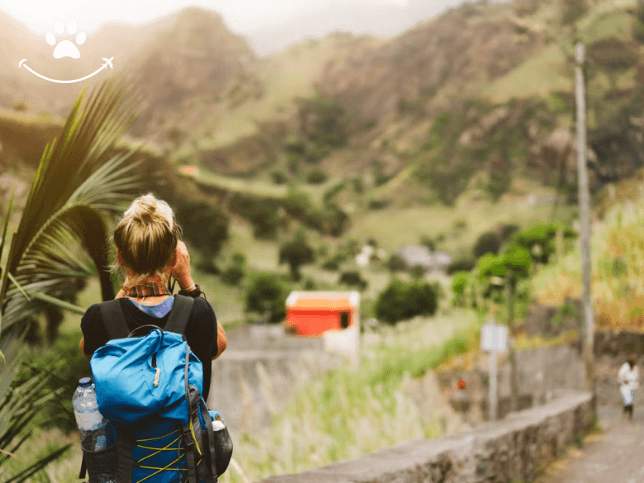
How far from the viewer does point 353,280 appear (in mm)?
95500

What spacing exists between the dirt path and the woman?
15.5 ft

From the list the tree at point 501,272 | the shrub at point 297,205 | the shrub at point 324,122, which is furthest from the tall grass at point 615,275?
the shrub at point 324,122

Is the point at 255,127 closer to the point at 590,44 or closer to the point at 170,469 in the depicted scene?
the point at 590,44

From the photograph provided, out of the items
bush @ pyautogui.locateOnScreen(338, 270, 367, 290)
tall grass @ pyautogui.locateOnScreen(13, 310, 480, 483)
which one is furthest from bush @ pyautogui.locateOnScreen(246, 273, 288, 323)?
tall grass @ pyautogui.locateOnScreen(13, 310, 480, 483)

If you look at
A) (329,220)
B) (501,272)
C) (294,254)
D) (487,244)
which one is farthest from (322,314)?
(329,220)

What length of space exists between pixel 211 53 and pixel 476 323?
162 metres

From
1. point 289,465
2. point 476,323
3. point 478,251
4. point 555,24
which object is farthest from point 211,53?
point 289,465

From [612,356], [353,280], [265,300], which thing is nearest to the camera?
[612,356]

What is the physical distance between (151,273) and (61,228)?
172 cm

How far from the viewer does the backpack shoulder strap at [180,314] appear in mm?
1774

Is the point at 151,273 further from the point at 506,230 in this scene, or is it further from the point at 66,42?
the point at 506,230

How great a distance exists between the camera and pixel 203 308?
1824 millimetres

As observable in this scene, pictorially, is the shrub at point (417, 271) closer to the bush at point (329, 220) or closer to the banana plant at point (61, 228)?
the bush at point (329, 220)

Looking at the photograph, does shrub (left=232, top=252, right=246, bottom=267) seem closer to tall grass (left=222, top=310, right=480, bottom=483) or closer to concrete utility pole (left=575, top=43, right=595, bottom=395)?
tall grass (left=222, top=310, right=480, bottom=483)
